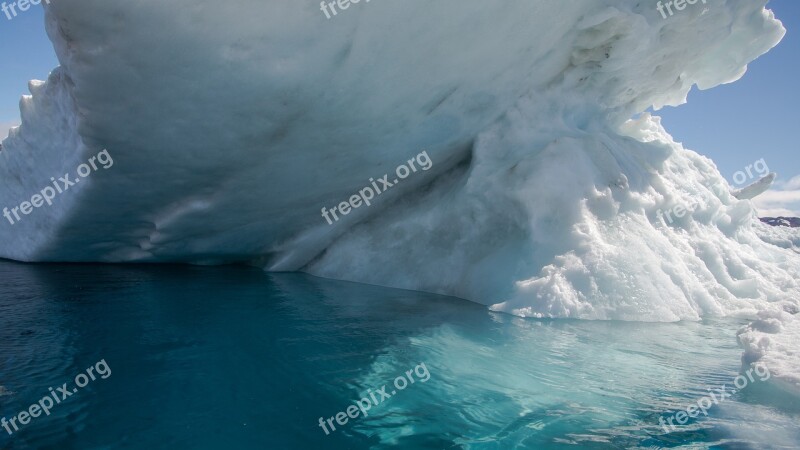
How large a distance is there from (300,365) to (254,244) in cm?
573

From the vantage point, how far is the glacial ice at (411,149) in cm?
497

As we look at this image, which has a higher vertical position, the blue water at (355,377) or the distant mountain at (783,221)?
the blue water at (355,377)

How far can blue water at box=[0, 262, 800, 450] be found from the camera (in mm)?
2752

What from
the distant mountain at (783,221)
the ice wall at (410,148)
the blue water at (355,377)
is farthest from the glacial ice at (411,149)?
the distant mountain at (783,221)

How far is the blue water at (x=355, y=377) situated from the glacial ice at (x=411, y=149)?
0.89 metres

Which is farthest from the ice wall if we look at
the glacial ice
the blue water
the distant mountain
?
the distant mountain

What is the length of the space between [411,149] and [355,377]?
4.26 meters

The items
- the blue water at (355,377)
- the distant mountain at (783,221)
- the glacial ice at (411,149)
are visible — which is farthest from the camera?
the distant mountain at (783,221)

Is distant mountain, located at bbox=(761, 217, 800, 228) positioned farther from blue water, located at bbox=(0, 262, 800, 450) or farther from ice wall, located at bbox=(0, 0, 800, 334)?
blue water, located at bbox=(0, 262, 800, 450)

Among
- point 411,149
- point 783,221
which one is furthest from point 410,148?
point 783,221

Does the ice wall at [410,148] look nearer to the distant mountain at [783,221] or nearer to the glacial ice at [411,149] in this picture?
the glacial ice at [411,149]

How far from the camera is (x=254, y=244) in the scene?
356 inches

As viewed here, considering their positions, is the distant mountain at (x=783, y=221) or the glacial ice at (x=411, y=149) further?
the distant mountain at (x=783, y=221)

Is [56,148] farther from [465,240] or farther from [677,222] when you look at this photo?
[677,222]
